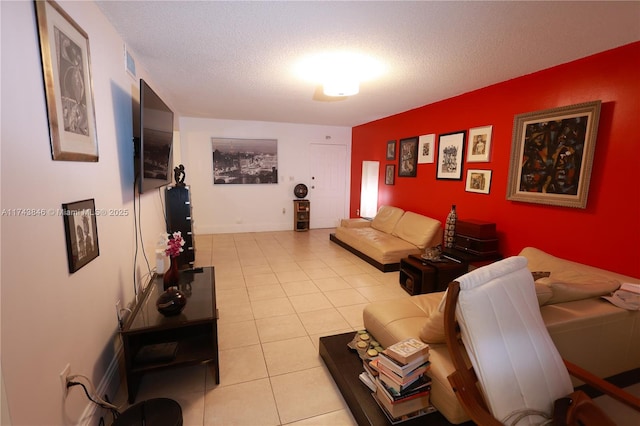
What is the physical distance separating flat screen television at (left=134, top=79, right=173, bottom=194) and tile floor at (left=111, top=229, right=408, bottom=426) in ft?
4.76

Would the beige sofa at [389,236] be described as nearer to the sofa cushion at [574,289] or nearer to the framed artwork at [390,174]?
the framed artwork at [390,174]

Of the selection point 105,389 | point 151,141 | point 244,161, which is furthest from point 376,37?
point 244,161

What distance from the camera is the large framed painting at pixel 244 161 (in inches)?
236

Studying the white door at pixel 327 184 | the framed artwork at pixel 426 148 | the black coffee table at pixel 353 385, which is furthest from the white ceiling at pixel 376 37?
the white door at pixel 327 184

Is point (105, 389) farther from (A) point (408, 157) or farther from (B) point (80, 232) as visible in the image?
(A) point (408, 157)

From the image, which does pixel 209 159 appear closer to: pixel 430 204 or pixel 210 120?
pixel 210 120

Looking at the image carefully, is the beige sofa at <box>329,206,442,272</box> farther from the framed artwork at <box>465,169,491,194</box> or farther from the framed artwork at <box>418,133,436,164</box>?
the framed artwork at <box>418,133,436,164</box>

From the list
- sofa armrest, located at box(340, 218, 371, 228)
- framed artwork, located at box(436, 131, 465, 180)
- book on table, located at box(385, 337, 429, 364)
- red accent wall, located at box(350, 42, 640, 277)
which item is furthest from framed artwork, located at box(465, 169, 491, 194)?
book on table, located at box(385, 337, 429, 364)

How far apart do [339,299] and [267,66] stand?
2.59 m

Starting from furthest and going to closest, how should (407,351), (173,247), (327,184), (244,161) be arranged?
(327,184)
(244,161)
(173,247)
(407,351)

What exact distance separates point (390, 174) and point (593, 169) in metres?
3.17

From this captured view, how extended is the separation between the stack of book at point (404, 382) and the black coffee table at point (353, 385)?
42 mm

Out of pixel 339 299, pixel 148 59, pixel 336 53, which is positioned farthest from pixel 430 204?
pixel 148 59

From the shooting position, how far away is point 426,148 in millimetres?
4445
